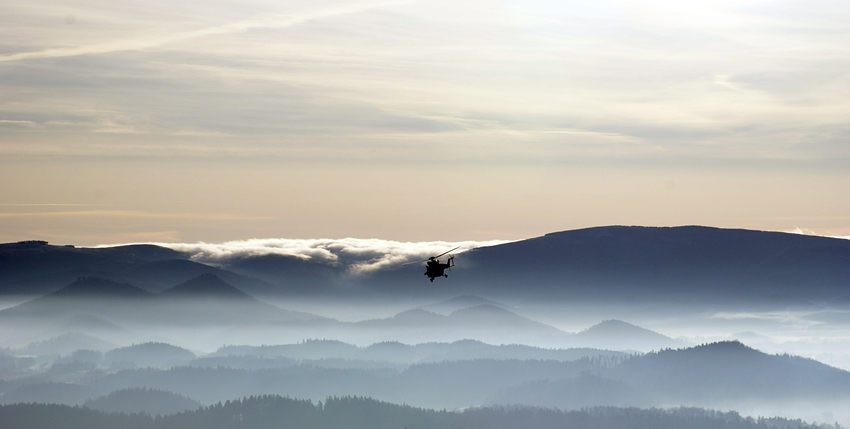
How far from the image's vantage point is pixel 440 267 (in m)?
193
